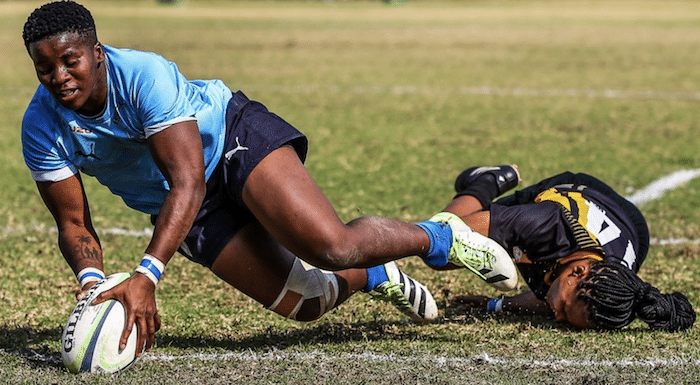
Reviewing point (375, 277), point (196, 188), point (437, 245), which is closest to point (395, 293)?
point (375, 277)

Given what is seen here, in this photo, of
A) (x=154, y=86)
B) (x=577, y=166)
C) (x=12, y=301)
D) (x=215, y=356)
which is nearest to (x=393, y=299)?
(x=215, y=356)

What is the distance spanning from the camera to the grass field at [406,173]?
470cm

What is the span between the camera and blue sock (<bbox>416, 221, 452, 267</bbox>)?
505 cm

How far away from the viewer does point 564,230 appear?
18.8 ft

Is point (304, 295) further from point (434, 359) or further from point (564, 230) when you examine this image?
point (564, 230)

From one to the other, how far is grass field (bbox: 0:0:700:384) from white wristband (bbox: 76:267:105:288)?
40 cm

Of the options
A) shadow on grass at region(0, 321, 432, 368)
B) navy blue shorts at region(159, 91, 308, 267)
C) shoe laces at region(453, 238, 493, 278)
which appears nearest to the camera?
navy blue shorts at region(159, 91, 308, 267)

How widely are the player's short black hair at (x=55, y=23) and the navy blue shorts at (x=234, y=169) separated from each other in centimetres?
86

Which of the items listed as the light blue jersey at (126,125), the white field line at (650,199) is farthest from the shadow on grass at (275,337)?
the white field line at (650,199)

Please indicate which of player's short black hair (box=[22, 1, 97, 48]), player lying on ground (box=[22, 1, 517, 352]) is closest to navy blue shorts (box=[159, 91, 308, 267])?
player lying on ground (box=[22, 1, 517, 352])

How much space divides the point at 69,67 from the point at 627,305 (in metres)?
3.05

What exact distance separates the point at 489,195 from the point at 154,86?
263 centimetres

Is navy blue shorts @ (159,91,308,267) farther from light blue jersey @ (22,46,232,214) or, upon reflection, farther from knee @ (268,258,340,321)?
knee @ (268,258,340,321)

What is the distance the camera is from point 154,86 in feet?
14.7
